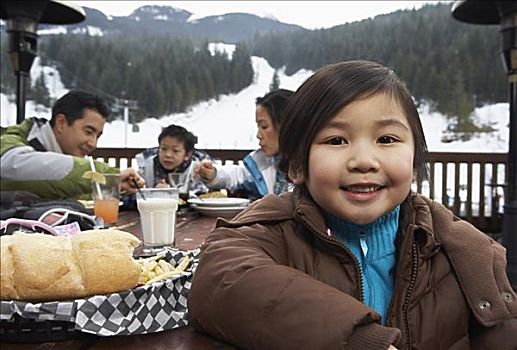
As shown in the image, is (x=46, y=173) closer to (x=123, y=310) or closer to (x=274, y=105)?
(x=274, y=105)

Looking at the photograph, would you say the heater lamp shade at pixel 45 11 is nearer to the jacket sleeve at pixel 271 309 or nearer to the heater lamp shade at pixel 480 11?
the heater lamp shade at pixel 480 11

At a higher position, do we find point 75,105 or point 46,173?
point 75,105

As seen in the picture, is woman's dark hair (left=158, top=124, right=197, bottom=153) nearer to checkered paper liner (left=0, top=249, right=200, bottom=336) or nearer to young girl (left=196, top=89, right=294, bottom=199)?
young girl (left=196, top=89, right=294, bottom=199)

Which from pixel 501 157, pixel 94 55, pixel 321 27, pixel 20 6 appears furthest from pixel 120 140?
pixel 501 157

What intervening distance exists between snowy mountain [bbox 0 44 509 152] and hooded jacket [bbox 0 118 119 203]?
241 centimetres

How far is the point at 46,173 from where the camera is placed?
7.20 ft

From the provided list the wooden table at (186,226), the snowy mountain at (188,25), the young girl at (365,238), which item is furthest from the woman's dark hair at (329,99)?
the snowy mountain at (188,25)

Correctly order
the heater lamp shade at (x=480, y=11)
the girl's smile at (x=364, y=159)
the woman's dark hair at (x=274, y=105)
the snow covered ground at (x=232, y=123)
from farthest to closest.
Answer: the snow covered ground at (x=232, y=123), the heater lamp shade at (x=480, y=11), the woman's dark hair at (x=274, y=105), the girl's smile at (x=364, y=159)

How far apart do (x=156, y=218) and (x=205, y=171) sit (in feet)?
4.56

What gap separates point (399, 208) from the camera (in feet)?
3.02

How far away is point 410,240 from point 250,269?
33 cm

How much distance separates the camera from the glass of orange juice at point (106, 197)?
1767 millimetres

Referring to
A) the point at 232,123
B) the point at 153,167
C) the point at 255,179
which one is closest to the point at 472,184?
the point at 232,123

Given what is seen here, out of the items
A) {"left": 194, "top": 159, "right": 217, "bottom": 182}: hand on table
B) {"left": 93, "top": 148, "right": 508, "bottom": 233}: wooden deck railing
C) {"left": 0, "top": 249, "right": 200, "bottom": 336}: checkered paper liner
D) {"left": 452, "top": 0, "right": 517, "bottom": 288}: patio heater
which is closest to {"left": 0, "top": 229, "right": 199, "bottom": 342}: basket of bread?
{"left": 0, "top": 249, "right": 200, "bottom": 336}: checkered paper liner
